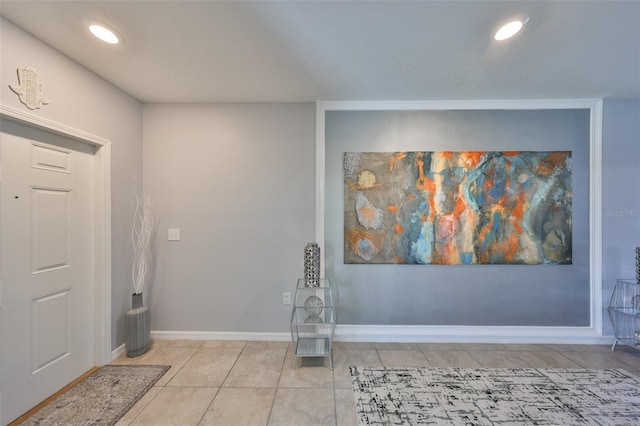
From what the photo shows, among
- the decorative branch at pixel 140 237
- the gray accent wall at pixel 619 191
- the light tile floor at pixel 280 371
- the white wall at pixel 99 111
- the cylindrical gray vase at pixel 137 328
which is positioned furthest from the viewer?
the gray accent wall at pixel 619 191

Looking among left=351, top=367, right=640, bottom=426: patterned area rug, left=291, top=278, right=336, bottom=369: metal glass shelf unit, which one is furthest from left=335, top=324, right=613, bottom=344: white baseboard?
left=351, top=367, right=640, bottom=426: patterned area rug

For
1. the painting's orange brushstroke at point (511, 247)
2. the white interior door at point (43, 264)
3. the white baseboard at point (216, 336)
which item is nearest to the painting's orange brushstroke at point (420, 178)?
the painting's orange brushstroke at point (511, 247)

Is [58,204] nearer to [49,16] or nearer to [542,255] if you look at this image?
[49,16]

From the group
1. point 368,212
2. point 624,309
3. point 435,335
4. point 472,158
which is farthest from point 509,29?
point 624,309

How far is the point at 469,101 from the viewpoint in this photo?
2.62m

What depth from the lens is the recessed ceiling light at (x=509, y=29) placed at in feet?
4.99

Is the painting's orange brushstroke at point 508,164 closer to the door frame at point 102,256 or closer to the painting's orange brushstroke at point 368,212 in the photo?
the painting's orange brushstroke at point 368,212

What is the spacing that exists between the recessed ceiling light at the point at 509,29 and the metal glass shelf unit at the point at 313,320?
2.19 metres

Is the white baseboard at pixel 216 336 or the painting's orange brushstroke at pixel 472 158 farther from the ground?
the painting's orange brushstroke at pixel 472 158

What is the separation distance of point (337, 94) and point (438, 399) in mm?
2667

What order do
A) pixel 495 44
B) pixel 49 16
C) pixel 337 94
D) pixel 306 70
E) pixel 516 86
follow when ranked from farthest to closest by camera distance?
pixel 337 94
pixel 516 86
pixel 306 70
pixel 495 44
pixel 49 16

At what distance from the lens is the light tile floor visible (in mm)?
1673

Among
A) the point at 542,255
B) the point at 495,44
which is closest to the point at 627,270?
the point at 542,255

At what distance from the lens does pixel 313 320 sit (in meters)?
2.33
